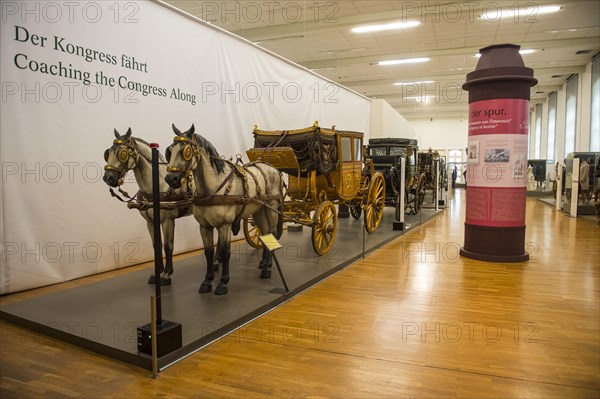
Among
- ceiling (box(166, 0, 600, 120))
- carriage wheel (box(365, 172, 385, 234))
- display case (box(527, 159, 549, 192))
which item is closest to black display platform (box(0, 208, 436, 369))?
carriage wheel (box(365, 172, 385, 234))

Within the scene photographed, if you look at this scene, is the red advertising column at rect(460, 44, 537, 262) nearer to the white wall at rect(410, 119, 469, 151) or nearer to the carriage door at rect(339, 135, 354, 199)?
the carriage door at rect(339, 135, 354, 199)

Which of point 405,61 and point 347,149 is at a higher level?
point 405,61

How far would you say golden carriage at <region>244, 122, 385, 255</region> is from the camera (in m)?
5.35

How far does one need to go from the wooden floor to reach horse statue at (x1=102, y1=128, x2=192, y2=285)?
1.24m

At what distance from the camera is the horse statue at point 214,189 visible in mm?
3504

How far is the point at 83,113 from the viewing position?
193 inches

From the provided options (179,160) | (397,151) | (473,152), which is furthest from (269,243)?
(397,151)

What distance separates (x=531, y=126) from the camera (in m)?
28.3

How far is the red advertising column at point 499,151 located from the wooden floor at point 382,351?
0.97 meters

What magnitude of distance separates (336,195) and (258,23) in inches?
279

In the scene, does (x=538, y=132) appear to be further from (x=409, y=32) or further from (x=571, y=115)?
(x=409, y=32)

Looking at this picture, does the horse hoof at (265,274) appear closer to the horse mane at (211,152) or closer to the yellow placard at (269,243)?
the yellow placard at (269,243)

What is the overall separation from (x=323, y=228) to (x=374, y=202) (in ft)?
7.27

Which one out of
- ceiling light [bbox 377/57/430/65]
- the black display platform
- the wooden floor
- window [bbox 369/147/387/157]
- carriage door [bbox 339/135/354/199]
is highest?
ceiling light [bbox 377/57/430/65]
